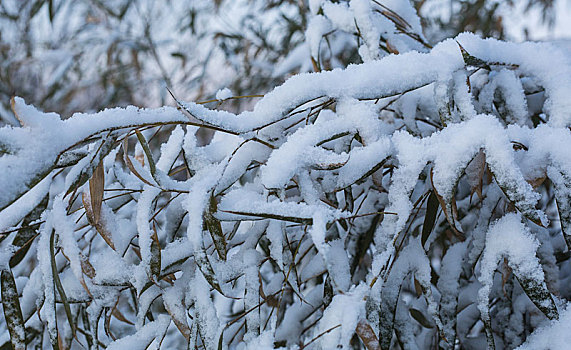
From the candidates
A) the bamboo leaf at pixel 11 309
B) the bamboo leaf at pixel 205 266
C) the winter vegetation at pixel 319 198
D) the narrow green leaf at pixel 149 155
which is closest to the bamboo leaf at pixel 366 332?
the winter vegetation at pixel 319 198

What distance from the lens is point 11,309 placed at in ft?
1.69

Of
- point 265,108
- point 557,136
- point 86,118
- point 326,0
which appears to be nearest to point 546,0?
point 326,0

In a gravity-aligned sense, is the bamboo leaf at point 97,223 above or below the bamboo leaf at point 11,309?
→ above

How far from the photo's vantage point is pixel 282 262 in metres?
0.50

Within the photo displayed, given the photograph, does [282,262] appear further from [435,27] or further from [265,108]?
[435,27]

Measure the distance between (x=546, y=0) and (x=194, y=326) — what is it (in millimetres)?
2060

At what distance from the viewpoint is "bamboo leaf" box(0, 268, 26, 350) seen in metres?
0.51

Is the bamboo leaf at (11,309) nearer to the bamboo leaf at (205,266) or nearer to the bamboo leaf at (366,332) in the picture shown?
the bamboo leaf at (205,266)

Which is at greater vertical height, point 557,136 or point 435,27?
point 435,27

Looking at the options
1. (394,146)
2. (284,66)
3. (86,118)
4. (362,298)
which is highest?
(284,66)

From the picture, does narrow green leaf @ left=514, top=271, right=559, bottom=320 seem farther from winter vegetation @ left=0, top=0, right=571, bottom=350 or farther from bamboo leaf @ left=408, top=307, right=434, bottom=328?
bamboo leaf @ left=408, top=307, right=434, bottom=328

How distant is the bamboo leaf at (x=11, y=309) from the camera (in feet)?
1.67

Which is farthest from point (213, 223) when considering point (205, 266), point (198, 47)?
point (198, 47)

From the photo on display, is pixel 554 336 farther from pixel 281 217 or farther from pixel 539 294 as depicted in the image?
pixel 281 217
